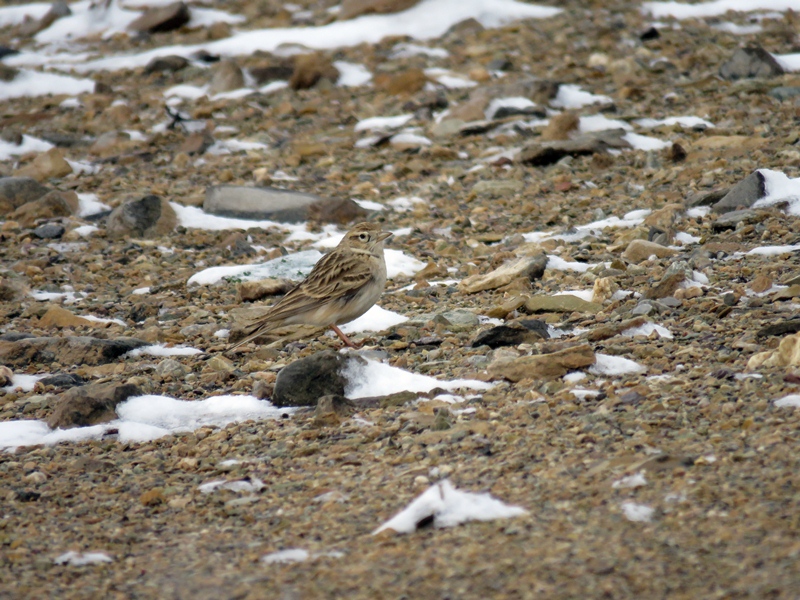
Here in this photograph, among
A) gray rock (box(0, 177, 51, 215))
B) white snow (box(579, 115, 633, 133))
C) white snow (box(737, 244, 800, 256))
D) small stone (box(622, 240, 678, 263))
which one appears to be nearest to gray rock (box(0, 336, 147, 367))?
gray rock (box(0, 177, 51, 215))

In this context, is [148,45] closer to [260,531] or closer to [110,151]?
[110,151]

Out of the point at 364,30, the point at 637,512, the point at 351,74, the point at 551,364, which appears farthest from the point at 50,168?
the point at 637,512

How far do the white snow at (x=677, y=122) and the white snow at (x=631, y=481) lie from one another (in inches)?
316

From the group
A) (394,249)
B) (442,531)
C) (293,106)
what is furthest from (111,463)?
(293,106)

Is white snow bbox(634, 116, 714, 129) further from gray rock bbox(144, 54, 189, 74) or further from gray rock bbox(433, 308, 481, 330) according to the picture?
gray rock bbox(144, 54, 189, 74)

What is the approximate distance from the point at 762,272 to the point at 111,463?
4826 mm

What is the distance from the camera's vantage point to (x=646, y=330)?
22.3ft

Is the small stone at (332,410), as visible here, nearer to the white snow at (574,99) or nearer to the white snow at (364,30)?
the white snow at (574,99)

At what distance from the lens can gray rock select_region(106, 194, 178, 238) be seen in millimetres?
10875

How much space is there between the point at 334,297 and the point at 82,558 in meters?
3.52

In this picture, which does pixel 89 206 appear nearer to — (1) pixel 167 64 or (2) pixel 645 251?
(1) pixel 167 64

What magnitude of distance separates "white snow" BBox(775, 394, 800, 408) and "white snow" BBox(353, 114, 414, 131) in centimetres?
898

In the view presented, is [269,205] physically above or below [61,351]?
below

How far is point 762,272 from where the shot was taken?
24.6ft
